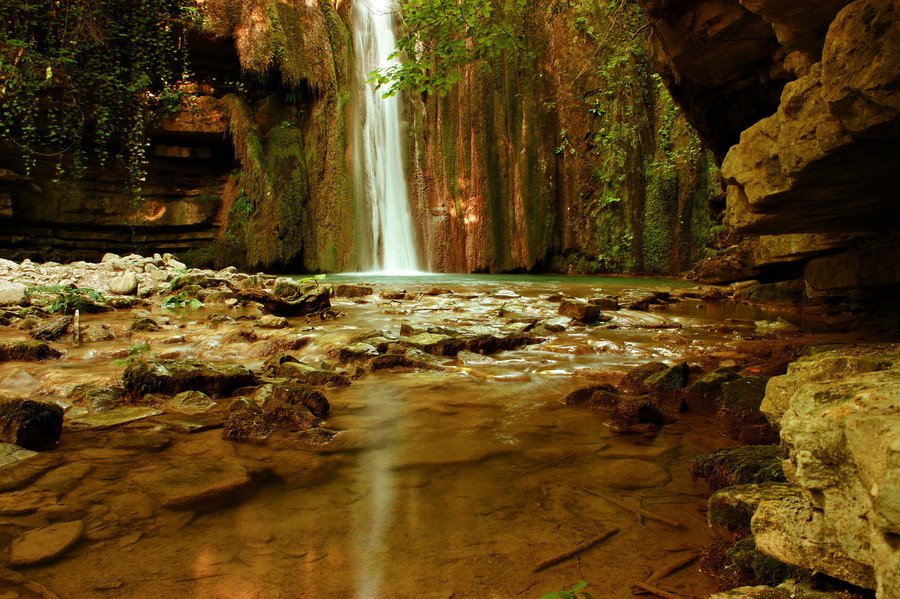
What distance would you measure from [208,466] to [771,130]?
303 cm

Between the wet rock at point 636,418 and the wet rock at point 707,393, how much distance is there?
0.28 metres

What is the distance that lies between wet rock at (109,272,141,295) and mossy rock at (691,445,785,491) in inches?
309

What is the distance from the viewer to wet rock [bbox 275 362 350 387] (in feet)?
10.2

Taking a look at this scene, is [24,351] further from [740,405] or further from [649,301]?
[649,301]

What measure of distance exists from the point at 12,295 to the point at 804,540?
25.6 ft

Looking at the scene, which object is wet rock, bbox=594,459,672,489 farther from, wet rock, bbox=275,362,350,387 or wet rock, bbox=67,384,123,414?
wet rock, bbox=67,384,123,414

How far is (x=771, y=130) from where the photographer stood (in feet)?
8.37

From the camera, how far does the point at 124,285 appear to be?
7.36 meters

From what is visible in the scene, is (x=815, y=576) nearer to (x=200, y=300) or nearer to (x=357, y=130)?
(x=200, y=300)

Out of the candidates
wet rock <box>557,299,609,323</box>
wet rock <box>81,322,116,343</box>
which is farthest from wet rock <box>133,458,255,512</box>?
wet rock <box>557,299,609,323</box>

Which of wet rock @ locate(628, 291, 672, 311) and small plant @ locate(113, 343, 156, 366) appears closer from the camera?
small plant @ locate(113, 343, 156, 366)

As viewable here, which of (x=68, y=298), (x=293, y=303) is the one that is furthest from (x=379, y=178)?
(x=68, y=298)

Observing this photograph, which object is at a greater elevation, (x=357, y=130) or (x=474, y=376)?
(x=357, y=130)

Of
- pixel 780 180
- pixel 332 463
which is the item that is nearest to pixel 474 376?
pixel 332 463
